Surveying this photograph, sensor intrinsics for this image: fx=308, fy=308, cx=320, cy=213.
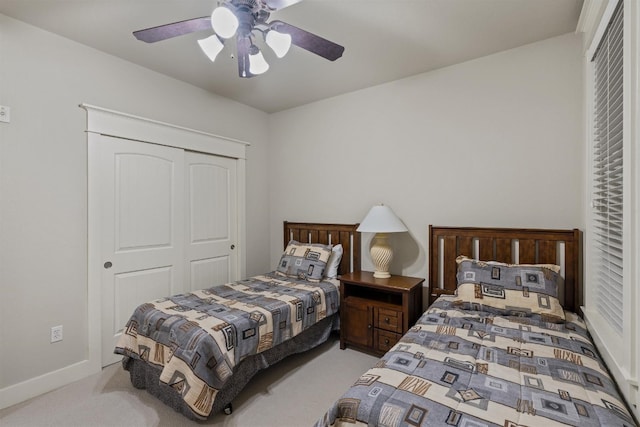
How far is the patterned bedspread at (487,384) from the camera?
1091 mm

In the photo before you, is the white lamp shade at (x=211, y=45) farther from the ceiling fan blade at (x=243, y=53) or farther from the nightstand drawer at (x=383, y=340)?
the nightstand drawer at (x=383, y=340)

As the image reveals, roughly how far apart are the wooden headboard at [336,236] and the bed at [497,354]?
3.06 feet

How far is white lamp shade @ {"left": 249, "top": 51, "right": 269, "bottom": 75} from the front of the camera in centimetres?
197

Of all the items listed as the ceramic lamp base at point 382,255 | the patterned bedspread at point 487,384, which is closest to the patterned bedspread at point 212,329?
the ceramic lamp base at point 382,255

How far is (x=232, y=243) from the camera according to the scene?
12.2 ft

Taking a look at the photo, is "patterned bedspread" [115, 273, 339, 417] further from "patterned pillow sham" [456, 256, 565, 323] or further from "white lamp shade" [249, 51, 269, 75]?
"white lamp shade" [249, 51, 269, 75]

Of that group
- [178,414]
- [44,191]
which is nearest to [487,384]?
[178,414]

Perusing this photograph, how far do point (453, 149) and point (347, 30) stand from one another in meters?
1.37

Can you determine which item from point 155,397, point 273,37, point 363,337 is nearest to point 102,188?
point 155,397

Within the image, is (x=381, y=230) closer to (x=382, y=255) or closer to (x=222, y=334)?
(x=382, y=255)

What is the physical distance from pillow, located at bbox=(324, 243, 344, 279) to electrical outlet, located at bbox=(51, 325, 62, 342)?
2276mm

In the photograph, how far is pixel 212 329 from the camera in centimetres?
193

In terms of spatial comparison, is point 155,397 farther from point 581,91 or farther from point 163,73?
point 581,91

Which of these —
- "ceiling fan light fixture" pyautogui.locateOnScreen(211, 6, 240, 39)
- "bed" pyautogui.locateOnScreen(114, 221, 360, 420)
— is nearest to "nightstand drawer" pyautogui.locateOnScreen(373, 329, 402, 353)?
"bed" pyautogui.locateOnScreen(114, 221, 360, 420)
